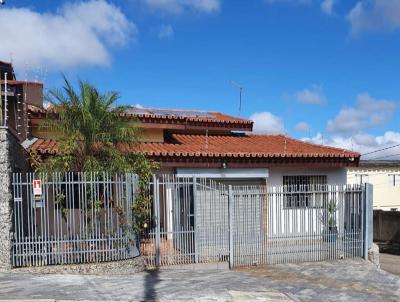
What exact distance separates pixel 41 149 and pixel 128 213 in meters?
3.63

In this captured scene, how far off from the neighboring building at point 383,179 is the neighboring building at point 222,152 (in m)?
12.9

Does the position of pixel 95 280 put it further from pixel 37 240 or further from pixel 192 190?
pixel 192 190

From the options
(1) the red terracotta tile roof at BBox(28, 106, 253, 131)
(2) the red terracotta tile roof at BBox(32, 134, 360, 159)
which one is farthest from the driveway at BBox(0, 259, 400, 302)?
(1) the red terracotta tile roof at BBox(28, 106, 253, 131)

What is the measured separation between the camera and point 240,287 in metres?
8.50

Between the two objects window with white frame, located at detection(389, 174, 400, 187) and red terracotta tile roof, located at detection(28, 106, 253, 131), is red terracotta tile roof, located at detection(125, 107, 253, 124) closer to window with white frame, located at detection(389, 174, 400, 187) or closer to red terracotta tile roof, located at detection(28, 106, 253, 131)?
red terracotta tile roof, located at detection(28, 106, 253, 131)

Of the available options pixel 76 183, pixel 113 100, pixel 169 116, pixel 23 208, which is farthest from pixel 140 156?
pixel 169 116

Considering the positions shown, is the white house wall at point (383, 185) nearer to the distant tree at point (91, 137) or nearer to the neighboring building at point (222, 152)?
the neighboring building at point (222, 152)

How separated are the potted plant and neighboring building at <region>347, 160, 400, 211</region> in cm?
1748

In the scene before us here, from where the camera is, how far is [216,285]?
28.1 feet

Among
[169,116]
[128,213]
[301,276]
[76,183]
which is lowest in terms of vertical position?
[301,276]

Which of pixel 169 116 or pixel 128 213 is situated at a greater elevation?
pixel 169 116

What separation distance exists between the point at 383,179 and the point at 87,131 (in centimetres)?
2312

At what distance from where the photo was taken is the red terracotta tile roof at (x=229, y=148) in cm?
1272

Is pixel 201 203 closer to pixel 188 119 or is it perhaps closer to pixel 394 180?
pixel 188 119
